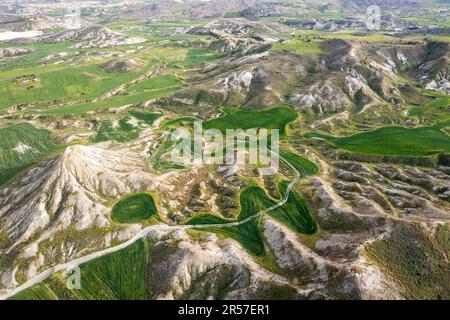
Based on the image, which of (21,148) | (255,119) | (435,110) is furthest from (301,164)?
(21,148)

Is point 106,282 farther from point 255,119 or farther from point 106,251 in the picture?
point 255,119

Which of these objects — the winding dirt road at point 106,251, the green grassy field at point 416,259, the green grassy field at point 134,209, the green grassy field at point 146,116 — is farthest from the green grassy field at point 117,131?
the green grassy field at point 416,259

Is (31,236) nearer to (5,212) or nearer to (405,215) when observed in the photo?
(5,212)

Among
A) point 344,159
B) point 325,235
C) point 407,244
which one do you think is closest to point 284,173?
point 344,159

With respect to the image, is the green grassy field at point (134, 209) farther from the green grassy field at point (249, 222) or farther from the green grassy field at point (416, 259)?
the green grassy field at point (416, 259)

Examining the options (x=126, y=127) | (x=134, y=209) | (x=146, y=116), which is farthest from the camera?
(x=146, y=116)

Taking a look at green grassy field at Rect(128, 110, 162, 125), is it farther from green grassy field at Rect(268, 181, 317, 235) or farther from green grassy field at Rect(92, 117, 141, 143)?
green grassy field at Rect(268, 181, 317, 235)
